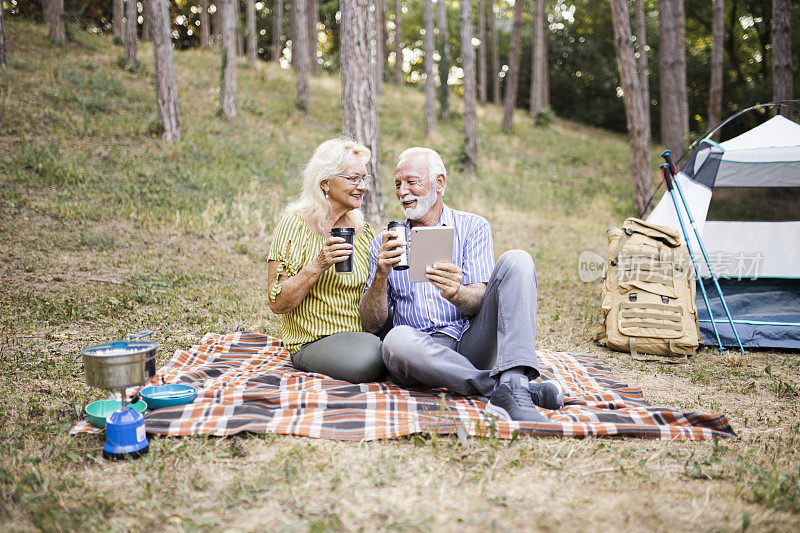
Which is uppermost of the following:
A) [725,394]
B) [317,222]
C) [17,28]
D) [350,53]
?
[17,28]

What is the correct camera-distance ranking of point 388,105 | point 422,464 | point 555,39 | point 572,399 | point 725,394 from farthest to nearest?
point 555,39 < point 388,105 < point 725,394 < point 572,399 < point 422,464

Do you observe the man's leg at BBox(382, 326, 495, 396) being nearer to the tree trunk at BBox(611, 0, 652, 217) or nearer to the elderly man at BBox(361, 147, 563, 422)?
the elderly man at BBox(361, 147, 563, 422)

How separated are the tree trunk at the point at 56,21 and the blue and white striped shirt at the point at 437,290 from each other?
14497 mm

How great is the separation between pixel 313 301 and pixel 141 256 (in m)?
3.52

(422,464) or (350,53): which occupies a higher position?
(350,53)

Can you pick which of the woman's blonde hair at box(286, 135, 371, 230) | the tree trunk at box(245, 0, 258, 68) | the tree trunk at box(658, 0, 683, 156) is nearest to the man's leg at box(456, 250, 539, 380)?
the woman's blonde hair at box(286, 135, 371, 230)

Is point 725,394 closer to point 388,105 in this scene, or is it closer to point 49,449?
point 49,449

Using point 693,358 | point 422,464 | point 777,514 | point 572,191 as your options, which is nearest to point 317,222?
point 422,464

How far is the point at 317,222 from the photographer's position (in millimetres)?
3203

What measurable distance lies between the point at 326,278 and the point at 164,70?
24.2 ft

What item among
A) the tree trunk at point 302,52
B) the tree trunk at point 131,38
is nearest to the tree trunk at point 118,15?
the tree trunk at point 131,38

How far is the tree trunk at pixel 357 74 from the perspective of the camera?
5977mm

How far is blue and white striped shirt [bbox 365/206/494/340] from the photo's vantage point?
3.04 m

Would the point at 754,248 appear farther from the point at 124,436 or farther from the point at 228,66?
the point at 228,66
